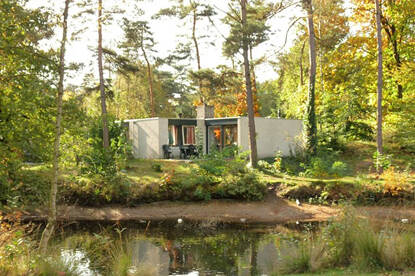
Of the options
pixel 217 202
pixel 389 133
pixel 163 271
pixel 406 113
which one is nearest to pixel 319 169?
pixel 217 202

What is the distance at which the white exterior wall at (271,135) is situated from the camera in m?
21.9

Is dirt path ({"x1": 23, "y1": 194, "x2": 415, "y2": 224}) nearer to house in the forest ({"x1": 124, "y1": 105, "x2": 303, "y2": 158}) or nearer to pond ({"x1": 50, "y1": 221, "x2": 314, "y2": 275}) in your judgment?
pond ({"x1": 50, "y1": 221, "x2": 314, "y2": 275})

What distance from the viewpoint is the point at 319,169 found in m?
16.7

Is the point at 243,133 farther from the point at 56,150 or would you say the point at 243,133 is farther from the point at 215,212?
the point at 56,150

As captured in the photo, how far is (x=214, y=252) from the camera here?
998 cm

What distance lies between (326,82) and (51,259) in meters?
22.6

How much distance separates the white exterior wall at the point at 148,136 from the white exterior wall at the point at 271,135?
14.5ft

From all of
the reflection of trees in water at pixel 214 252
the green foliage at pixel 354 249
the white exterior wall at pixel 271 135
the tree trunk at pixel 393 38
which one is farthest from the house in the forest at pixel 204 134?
the green foliage at pixel 354 249

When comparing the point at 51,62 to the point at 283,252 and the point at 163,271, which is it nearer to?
the point at 163,271

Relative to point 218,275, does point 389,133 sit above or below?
above

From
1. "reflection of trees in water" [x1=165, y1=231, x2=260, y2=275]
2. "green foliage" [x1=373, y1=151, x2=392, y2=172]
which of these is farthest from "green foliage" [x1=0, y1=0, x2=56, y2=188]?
"green foliage" [x1=373, y1=151, x2=392, y2=172]

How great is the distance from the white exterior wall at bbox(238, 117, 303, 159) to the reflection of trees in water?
32.3 feet

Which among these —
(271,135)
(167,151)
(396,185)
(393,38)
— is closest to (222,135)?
(271,135)

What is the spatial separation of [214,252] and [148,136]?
1397cm
